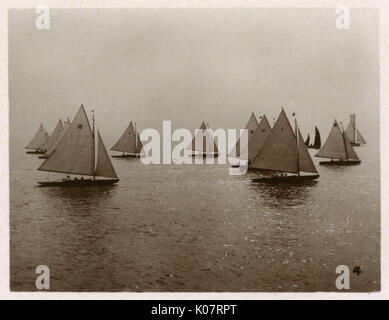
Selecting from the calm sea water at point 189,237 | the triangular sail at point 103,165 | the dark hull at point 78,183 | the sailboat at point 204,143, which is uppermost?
the sailboat at point 204,143

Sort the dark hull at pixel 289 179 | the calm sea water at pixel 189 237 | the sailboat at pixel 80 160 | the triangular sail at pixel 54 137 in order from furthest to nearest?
1. the dark hull at pixel 289 179
2. the sailboat at pixel 80 160
3. the triangular sail at pixel 54 137
4. the calm sea water at pixel 189 237

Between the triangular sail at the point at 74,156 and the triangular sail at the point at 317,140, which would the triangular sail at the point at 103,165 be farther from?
the triangular sail at the point at 317,140

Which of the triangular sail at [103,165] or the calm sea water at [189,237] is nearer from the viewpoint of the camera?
the calm sea water at [189,237]

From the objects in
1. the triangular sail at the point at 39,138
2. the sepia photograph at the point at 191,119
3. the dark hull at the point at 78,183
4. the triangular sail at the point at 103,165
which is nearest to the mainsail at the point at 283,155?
the sepia photograph at the point at 191,119

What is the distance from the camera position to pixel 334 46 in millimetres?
13930

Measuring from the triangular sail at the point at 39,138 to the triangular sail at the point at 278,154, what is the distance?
10512 mm

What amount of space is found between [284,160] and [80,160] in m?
10.9

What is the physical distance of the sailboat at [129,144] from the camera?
15.2 meters

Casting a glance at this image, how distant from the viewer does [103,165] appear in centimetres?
1981

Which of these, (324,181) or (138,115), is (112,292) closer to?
(138,115)

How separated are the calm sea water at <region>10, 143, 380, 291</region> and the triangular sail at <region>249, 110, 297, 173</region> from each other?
3.20 meters

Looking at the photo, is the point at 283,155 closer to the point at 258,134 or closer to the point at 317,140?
the point at 317,140

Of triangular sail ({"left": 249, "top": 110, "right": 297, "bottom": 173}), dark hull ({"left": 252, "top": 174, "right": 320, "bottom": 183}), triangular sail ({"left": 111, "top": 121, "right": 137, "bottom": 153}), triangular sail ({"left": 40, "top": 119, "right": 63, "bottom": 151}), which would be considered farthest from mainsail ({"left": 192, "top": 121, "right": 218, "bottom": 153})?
dark hull ({"left": 252, "top": 174, "right": 320, "bottom": 183})
